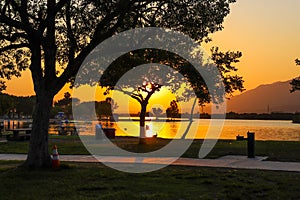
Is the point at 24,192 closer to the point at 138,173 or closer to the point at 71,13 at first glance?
the point at 138,173

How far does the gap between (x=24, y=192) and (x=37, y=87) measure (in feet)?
15.6

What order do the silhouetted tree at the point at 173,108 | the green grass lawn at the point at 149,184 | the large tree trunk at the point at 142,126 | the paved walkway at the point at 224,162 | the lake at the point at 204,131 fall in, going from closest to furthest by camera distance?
the green grass lawn at the point at 149,184 → the paved walkway at the point at 224,162 → the large tree trunk at the point at 142,126 → the lake at the point at 204,131 → the silhouetted tree at the point at 173,108

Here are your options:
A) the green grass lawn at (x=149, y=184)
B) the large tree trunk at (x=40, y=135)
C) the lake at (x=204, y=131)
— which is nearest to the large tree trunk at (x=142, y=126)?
the lake at (x=204, y=131)

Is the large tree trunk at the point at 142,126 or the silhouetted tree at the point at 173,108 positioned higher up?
the silhouetted tree at the point at 173,108

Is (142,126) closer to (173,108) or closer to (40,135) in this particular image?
(40,135)

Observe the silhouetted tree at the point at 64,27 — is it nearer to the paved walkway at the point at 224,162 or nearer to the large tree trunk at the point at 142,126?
the paved walkway at the point at 224,162

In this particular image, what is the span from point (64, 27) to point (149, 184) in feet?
28.0

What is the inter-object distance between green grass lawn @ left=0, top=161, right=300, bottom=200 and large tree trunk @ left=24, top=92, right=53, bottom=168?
0.42 metres

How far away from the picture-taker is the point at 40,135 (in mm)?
13594

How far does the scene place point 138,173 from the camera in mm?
13039

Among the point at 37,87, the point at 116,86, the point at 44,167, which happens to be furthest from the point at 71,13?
the point at 116,86

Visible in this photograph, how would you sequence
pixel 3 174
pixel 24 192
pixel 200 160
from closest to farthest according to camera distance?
pixel 24 192
pixel 3 174
pixel 200 160

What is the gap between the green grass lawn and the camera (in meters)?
9.59

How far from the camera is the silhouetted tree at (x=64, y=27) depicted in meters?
13.7
